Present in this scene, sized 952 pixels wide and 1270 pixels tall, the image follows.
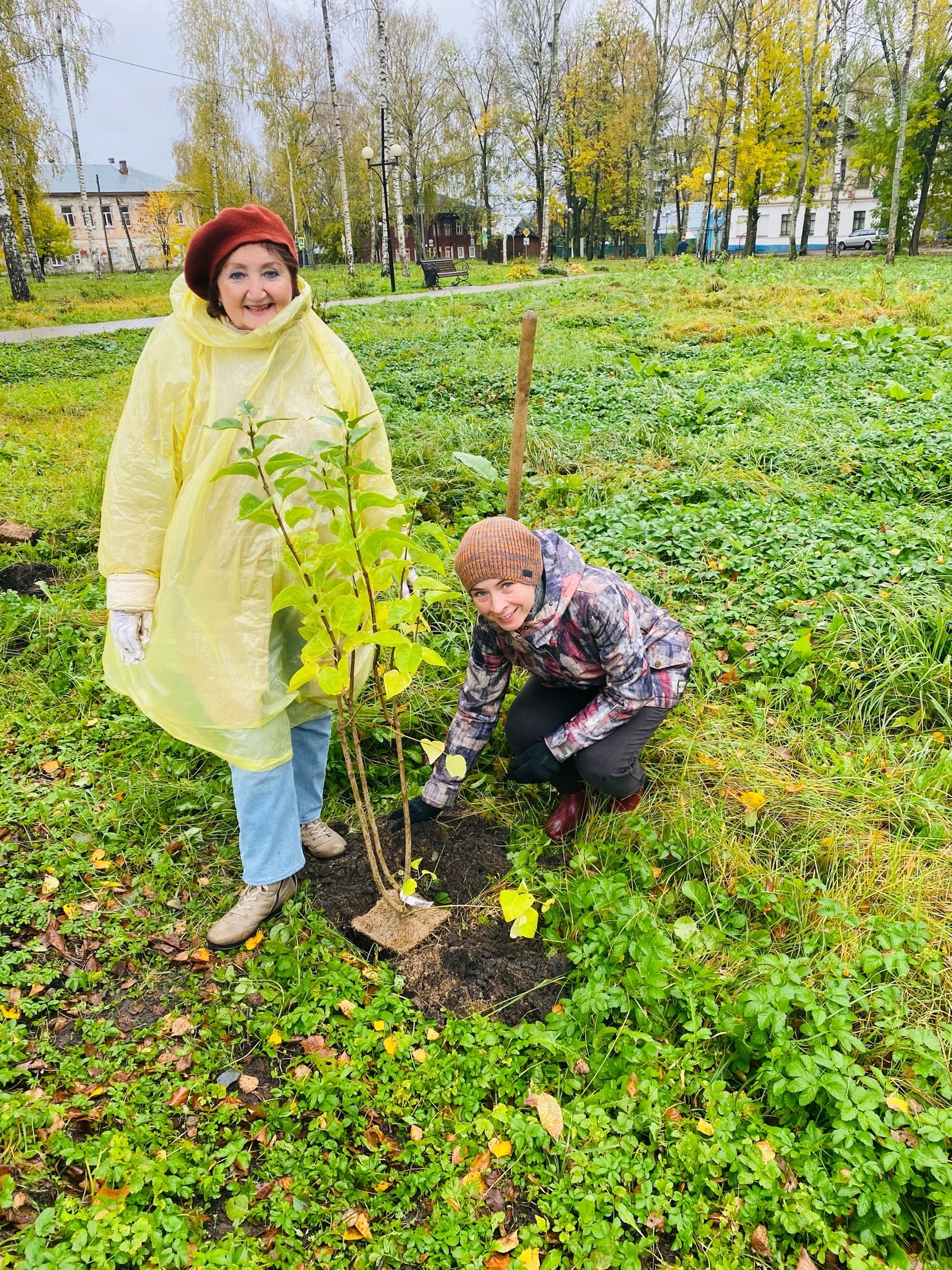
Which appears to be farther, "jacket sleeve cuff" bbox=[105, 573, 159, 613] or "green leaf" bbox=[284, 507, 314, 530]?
"jacket sleeve cuff" bbox=[105, 573, 159, 613]

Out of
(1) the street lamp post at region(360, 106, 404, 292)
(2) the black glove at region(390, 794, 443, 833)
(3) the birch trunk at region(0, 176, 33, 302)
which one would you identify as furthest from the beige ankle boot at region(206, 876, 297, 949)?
(3) the birch trunk at region(0, 176, 33, 302)

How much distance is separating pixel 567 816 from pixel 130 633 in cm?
150

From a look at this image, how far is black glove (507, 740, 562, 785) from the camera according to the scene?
2430 millimetres

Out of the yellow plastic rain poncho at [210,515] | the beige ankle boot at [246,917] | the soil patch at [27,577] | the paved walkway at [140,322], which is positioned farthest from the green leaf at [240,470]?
the paved walkway at [140,322]

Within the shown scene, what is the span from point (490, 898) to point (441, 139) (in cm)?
4489

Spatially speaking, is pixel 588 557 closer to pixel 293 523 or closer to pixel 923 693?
pixel 923 693

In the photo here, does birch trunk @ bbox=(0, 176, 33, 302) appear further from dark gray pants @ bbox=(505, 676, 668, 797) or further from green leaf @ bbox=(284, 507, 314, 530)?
green leaf @ bbox=(284, 507, 314, 530)

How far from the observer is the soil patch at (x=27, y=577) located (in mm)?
4117

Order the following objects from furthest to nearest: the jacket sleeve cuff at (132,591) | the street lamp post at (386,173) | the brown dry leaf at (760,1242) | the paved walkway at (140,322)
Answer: the street lamp post at (386,173), the paved walkway at (140,322), the jacket sleeve cuff at (132,591), the brown dry leaf at (760,1242)

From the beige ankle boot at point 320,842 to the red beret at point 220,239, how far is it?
1612mm

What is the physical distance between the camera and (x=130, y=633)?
6.55ft

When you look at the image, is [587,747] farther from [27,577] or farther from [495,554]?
[27,577]

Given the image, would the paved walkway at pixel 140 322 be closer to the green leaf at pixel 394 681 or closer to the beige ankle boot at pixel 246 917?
the beige ankle boot at pixel 246 917

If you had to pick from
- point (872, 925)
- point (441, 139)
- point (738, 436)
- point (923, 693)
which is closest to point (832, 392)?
point (738, 436)
